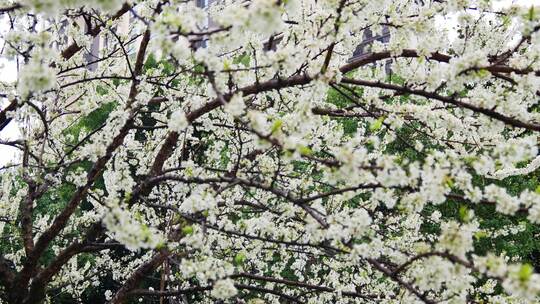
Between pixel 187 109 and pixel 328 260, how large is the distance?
319 cm

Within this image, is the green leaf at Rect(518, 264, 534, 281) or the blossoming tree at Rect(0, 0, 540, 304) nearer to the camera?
the green leaf at Rect(518, 264, 534, 281)

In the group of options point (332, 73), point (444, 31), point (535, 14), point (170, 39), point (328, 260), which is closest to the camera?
point (170, 39)

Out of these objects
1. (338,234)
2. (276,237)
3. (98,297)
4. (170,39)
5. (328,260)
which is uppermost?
(98,297)

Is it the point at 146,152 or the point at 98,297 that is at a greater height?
the point at 98,297

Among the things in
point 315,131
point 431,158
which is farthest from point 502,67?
point 315,131

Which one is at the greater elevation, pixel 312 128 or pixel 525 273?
pixel 312 128

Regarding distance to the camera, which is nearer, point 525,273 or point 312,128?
point 525,273

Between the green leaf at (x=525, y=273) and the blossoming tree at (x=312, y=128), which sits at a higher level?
the blossoming tree at (x=312, y=128)

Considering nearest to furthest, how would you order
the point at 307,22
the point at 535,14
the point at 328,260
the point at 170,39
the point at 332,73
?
the point at 170,39
the point at 535,14
the point at 332,73
the point at 307,22
the point at 328,260

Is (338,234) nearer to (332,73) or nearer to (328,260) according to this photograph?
(332,73)

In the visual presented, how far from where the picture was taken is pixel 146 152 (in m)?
7.46

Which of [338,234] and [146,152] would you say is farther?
[146,152]

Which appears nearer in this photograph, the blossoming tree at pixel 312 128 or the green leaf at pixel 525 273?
the green leaf at pixel 525 273

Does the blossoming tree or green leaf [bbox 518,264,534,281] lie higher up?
the blossoming tree
